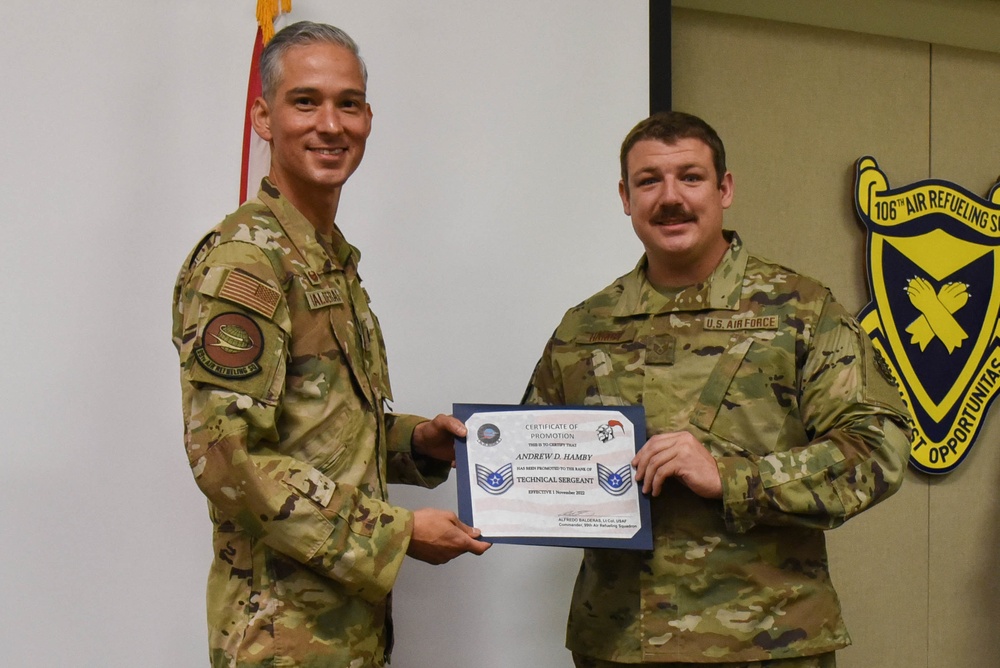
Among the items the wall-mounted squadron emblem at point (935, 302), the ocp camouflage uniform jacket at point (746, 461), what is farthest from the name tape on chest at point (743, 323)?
the wall-mounted squadron emblem at point (935, 302)

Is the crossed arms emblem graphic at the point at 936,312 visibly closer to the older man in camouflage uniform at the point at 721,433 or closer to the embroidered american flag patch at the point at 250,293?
the older man in camouflage uniform at the point at 721,433

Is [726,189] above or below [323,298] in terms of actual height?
above

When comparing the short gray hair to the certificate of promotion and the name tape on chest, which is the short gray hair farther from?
the name tape on chest

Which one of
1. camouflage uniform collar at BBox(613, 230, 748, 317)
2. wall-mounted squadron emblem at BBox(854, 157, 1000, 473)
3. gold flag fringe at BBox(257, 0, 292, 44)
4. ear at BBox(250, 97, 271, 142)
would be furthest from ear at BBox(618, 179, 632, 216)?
wall-mounted squadron emblem at BBox(854, 157, 1000, 473)

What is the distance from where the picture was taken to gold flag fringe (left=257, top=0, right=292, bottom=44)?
2.07 m

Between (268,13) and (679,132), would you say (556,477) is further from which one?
(268,13)

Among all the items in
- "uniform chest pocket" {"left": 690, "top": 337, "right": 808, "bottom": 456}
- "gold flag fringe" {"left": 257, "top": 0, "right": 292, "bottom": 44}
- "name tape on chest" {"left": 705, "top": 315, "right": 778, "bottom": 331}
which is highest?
"gold flag fringe" {"left": 257, "top": 0, "right": 292, "bottom": 44}

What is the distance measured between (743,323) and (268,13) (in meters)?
1.21

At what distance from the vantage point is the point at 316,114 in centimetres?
152

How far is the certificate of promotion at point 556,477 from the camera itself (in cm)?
156

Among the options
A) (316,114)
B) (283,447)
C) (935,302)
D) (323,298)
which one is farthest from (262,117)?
(935,302)

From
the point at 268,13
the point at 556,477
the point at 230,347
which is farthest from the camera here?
the point at 268,13

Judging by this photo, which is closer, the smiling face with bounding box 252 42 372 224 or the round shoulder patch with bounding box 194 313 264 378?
the round shoulder patch with bounding box 194 313 264 378

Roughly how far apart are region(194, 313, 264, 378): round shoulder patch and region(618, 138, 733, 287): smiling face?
0.72m
